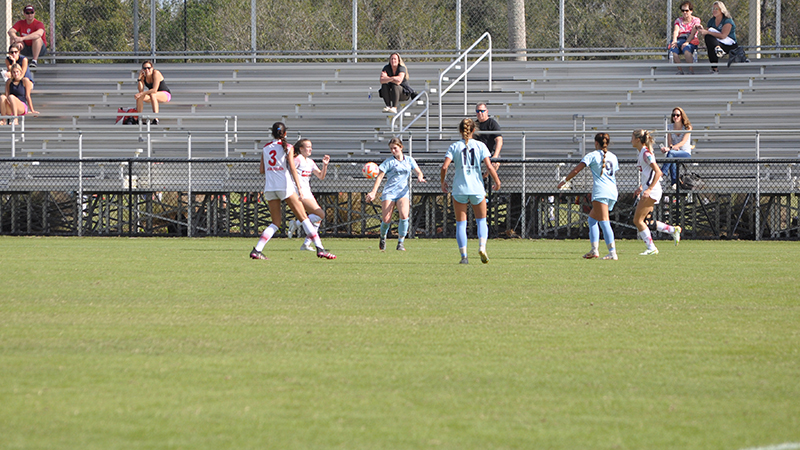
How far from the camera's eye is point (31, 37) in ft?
87.5

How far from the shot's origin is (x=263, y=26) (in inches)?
1560

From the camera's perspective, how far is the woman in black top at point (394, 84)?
2273 centimetres

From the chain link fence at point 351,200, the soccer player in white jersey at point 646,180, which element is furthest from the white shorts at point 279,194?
the chain link fence at point 351,200

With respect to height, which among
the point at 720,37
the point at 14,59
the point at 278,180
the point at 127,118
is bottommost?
the point at 278,180

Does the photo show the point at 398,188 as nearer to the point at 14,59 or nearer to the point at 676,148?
the point at 676,148

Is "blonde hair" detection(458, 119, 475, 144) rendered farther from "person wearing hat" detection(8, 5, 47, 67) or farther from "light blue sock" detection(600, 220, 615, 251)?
"person wearing hat" detection(8, 5, 47, 67)

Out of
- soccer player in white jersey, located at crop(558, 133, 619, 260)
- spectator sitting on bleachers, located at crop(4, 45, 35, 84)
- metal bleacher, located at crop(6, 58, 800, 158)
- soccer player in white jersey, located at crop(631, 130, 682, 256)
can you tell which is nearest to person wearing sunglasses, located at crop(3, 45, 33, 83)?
spectator sitting on bleachers, located at crop(4, 45, 35, 84)

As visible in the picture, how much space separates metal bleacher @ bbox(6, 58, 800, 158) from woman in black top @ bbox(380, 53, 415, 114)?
0.52 meters

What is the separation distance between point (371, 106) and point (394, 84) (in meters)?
1.71

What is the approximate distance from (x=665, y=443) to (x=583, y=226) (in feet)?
53.5

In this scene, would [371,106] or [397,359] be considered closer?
[397,359]

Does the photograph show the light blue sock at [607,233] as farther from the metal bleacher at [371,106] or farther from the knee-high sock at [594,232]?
the metal bleacher at [371,106]

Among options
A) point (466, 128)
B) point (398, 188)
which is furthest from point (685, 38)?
point (466, 128)

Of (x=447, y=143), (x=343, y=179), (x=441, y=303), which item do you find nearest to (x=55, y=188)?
(x=343, y=179)
